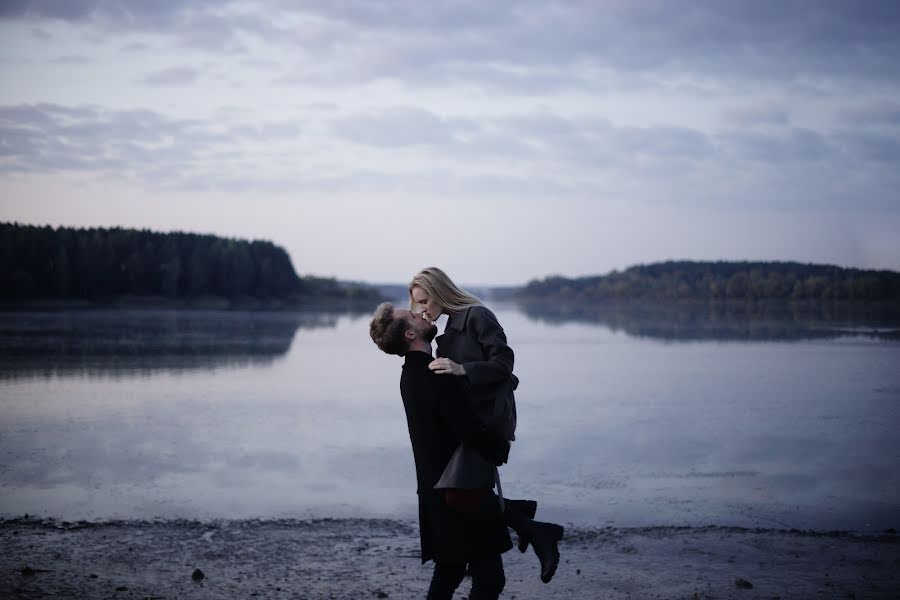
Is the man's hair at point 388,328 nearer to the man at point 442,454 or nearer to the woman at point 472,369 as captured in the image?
the man at point 442,454

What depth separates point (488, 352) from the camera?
14.1 ft

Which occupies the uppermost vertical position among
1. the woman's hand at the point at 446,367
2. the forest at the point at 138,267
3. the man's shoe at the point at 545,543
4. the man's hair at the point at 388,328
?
the forest at the point at 138,267

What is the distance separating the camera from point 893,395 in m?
19.5

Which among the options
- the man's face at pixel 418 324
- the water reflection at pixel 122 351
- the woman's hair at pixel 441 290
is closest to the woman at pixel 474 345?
the woman's hair at pixel 441 290

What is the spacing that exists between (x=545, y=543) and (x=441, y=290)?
4.84 ft

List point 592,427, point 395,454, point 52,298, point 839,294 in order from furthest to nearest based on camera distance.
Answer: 1. point 839,294
2. point 52,298
3. point 592,427
4. point 395,454

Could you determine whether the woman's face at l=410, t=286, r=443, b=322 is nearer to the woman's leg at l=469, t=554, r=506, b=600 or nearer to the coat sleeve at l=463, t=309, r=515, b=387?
the coat sleeve at l=463, t=309, r=515, b=387

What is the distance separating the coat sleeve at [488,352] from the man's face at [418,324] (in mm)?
222

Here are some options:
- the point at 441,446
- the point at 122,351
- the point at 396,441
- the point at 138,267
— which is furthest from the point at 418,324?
the point at 138,267

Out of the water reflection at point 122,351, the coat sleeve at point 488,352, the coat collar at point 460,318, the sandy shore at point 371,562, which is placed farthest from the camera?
the water reflection at point 122,351

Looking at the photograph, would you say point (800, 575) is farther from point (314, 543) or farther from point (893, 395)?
point (893, 395)

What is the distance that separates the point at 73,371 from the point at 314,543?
17.2m

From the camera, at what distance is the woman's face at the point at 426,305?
14.3ft

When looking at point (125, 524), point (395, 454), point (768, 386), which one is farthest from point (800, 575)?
point (768, 386)
